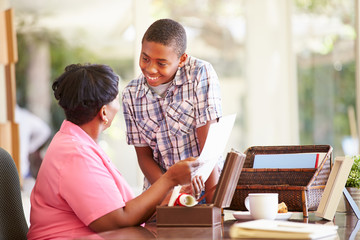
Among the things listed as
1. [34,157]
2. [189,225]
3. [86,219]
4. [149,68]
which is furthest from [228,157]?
[34,157]

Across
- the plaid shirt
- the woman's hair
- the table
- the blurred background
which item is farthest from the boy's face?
the blurred background

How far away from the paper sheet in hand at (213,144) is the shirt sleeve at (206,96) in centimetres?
36

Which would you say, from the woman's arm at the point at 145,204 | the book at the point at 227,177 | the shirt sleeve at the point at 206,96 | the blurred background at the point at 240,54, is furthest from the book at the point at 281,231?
the blurred background at the point at 240,54

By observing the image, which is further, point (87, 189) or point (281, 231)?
point (87, 189)

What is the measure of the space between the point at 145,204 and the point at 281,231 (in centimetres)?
47

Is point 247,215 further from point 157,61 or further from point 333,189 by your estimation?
point 157,61

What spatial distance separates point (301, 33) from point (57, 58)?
2039 mm

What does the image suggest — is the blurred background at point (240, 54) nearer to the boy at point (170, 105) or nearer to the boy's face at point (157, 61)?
the boy at point (170, 105)

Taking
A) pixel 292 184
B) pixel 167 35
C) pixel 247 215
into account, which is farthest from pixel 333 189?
pixel 167 35

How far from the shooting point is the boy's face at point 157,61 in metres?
1.93

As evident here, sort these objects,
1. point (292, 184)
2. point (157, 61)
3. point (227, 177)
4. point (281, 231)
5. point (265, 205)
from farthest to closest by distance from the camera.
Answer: point (157, 61)
point (292, 184)
point (265, 205)
point (227, 177)
point (281, 231)

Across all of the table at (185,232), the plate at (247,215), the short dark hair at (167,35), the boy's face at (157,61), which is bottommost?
the plate at (247,215)

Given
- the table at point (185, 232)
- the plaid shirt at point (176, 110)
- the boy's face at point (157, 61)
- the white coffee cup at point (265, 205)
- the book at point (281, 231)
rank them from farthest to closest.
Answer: the plaid shirt at point (176, 110) < the boy's face at point (157, 61) < the white coffee cup at point (265, 205) < the table at point (185, 232) < the book at point (281, 231)

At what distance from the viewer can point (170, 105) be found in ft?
6.85
